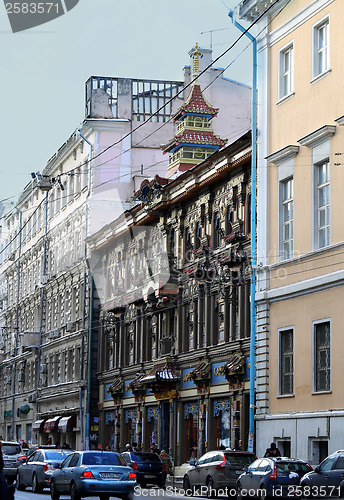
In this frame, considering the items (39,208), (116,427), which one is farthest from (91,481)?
(39,208)

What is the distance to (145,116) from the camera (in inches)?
2687

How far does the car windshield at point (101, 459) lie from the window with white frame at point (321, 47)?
48.7 ft

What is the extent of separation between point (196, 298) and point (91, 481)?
2001cm

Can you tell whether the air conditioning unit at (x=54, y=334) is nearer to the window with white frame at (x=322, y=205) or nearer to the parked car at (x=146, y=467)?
the parked car at (x=146, y=467)

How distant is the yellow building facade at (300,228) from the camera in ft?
114

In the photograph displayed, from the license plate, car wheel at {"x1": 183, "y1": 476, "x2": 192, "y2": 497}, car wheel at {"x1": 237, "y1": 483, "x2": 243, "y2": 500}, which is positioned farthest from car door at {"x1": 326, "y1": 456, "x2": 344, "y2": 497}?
car wheel at {"x1": 183, "y1": 476, "x2": 192, "y2": 497}

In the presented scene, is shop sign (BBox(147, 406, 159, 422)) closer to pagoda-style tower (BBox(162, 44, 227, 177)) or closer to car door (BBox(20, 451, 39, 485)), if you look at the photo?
pagoda-style tower (BBox(162, 44, 227, 177))

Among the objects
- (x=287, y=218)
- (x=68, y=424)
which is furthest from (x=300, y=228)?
(x=68, y=424)

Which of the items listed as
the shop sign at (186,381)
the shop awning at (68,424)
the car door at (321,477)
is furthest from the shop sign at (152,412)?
the car door at (321,477)

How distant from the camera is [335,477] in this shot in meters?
25.3

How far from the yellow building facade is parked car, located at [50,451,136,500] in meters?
7.64

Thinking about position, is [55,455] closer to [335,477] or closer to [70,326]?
[335,477]

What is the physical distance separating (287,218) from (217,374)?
29.8 ft

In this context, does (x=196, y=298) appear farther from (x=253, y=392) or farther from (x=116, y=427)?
(x=116, y=427)
